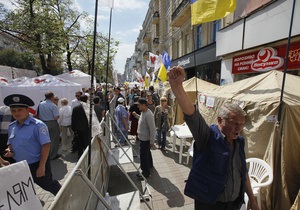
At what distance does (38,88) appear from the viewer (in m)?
6.94

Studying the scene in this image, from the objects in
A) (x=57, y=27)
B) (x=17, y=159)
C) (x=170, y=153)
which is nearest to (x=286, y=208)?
(x=170, y=153)

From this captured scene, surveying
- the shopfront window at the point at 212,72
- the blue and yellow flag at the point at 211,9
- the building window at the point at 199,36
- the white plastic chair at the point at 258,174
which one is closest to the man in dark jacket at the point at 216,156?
the white plastic chair at the point at 258,174

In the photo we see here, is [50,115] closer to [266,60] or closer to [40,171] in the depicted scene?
[40,171]

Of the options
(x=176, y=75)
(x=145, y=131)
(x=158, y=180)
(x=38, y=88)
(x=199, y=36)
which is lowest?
(x=158, y=180)

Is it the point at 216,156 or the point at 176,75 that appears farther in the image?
the point at 216,156

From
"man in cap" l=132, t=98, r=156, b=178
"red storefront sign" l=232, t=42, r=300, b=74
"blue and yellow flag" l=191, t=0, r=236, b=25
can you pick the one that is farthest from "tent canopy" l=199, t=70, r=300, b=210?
"red storefront sign" l=232, t=42, r=300, b=74

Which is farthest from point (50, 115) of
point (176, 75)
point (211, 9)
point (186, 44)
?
point (186, 44)

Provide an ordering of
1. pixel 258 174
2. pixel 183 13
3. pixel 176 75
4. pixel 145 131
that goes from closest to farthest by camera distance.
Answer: pixel 176 75 → pixel 258 174 → pixel 145 131 → pixel 183 13

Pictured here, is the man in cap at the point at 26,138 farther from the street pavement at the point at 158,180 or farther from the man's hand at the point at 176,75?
the man's hand at the point at 176,75

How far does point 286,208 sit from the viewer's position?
2729mm

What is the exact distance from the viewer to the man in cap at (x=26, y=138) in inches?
95.5

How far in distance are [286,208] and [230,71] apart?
7.28m

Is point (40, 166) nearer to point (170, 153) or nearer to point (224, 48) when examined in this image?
point (170, 153)

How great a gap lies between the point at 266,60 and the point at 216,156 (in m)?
6.85
